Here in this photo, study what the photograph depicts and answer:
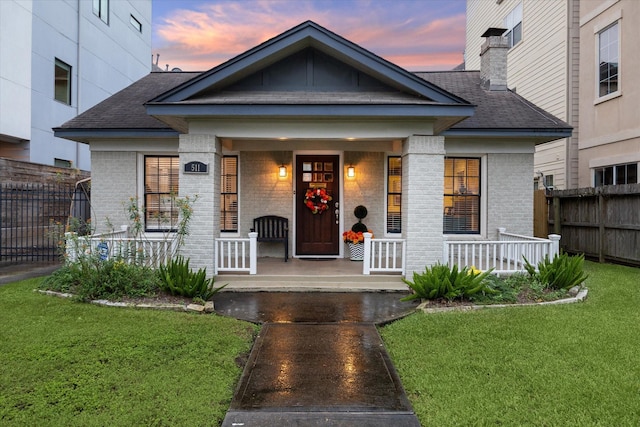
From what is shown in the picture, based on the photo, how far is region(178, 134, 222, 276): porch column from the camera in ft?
23.9

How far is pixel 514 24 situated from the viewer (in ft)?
52.6

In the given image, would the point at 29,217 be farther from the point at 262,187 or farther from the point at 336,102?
the point at 336,102

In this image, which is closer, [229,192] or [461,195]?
[461,195]

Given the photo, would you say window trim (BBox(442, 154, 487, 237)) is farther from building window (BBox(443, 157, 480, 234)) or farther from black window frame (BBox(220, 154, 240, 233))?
black window frame (BBox(220, 154, 240, 233))

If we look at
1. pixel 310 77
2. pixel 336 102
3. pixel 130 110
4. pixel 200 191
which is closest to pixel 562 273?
pixel 336 102

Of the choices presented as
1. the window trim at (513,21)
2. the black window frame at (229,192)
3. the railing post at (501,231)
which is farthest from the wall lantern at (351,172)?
the window trim at (513,21)

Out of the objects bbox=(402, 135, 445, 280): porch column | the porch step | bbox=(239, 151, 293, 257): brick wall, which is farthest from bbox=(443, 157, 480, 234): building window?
bbox=(239, 151, 293, 257): brick wall

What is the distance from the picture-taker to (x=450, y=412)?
10.2 ft

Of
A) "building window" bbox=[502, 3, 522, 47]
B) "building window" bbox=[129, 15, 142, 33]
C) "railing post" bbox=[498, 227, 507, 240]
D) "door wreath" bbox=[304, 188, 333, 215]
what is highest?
"building window" bbox=[129, 15, 142, 33]

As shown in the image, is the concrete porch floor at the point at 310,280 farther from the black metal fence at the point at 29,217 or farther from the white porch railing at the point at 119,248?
the black metal fence at the point at 29,217

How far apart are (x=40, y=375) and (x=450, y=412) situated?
3459mm

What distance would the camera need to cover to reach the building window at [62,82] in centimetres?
Answer: 1406

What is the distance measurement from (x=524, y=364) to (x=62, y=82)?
16200 mm

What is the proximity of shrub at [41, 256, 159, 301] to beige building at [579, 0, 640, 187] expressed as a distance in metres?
11.2
